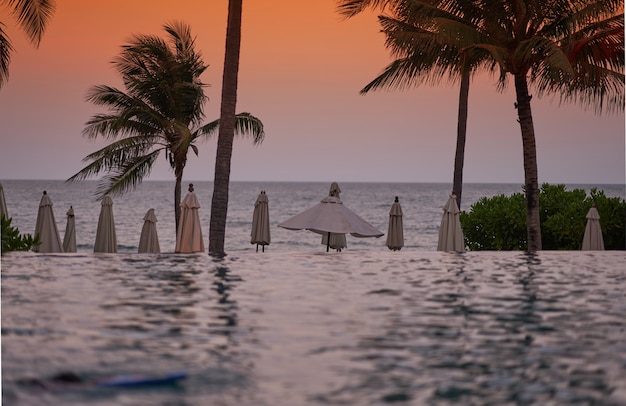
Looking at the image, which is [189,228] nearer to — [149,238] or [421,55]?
[149,238]

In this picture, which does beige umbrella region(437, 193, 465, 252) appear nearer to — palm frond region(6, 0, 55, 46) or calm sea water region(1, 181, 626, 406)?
calm sea water region(1, 181, 626, 406)

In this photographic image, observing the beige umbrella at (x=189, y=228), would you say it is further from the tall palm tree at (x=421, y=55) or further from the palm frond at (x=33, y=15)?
the tall palm tree at (x=421, y=55)

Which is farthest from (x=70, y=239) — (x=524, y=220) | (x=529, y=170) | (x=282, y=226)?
(x=524, y=220)

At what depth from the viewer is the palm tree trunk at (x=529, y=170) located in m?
18.4

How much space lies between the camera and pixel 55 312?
7926 millimetres

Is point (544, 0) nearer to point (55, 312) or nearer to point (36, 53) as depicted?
point (55, 312)

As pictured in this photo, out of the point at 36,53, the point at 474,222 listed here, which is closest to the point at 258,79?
the point at 36,53

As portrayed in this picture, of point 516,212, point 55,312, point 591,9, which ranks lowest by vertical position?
point 55,312

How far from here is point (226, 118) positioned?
17.1m

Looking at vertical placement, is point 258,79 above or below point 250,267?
above

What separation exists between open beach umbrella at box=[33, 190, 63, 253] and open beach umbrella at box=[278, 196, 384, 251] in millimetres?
4185

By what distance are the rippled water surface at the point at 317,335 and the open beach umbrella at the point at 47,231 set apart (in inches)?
182

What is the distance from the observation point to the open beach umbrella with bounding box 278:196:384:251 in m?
16.1

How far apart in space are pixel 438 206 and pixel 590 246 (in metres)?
63.9
